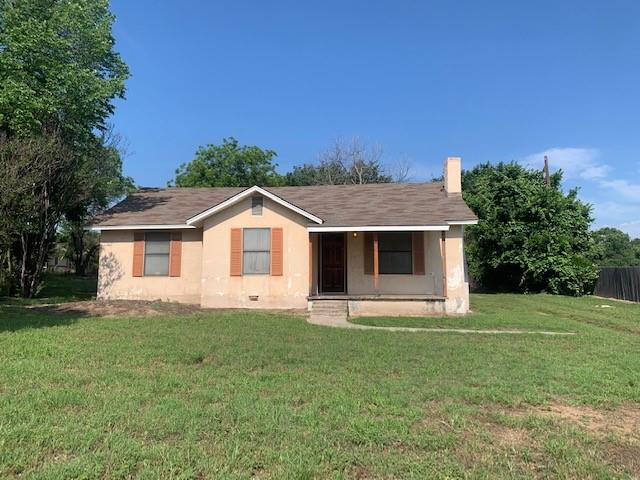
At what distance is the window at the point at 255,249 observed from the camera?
14516 mm

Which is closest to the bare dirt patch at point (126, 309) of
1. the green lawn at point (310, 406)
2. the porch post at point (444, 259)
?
the green lawn at point (310, 406)

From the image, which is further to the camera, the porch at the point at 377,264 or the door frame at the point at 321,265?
the door frame at the point at 321,265

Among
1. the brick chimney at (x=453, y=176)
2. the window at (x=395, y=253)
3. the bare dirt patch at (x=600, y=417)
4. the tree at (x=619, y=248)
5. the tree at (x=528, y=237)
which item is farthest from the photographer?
the tree at (x=619, y=248)

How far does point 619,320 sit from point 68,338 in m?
13.6

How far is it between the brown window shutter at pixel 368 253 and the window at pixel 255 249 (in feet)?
10.2

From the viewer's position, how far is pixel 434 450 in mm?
3797

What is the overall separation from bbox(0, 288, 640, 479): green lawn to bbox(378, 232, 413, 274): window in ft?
19.7

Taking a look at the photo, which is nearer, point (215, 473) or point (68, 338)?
point (215, 473)

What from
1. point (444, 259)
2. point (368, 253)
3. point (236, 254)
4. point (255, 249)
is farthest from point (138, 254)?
point (444, 259)

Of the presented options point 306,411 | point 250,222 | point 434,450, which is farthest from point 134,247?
point 434,450

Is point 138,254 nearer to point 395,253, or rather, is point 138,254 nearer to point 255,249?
point 255,249

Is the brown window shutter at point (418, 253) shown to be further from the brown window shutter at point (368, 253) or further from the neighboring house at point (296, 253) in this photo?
the brown window shutter at point (368, 253)

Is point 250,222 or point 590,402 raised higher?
point 250,222

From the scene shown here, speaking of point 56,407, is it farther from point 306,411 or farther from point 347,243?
point 347,243
